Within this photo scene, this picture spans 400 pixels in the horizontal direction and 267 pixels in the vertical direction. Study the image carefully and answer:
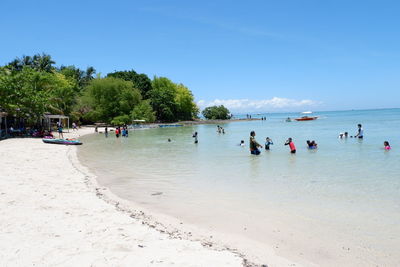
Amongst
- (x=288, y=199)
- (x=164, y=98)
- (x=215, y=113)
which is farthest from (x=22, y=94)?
(x=215, y=113)

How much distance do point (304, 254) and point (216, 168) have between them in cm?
1007

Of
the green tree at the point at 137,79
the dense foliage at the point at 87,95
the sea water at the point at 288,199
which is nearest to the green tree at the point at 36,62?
the dense foliage at the point at 87,95

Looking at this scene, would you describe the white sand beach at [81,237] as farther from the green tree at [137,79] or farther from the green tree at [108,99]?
the green tree at [137,79]

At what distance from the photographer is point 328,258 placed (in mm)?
5434

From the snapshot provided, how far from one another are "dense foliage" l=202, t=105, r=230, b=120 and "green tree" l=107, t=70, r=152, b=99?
28099 millimetres

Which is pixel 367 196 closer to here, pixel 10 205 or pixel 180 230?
pixel 180 230

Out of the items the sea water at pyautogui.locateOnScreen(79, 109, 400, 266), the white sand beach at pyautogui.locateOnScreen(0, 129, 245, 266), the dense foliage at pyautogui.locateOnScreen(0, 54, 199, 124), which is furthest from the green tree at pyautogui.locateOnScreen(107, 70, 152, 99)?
the white sand beach at pyautogui.locateOnScreen(0, 129, 245, 266)

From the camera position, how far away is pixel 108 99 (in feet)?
217

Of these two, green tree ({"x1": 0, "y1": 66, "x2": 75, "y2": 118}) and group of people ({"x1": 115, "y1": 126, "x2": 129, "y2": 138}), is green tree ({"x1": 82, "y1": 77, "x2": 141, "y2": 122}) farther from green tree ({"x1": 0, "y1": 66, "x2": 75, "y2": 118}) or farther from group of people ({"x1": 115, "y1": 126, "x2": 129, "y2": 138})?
green tree ({"x1": 0, "y1": 66, "x2": 75, "y2": 118})

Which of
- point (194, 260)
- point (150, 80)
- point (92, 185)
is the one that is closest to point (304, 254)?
point (194, 260)

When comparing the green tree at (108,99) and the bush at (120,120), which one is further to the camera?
the green tree at (108,99)

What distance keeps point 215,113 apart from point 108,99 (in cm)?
4504

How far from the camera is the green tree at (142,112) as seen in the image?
6600cm

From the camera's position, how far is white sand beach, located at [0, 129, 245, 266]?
4961 mm
